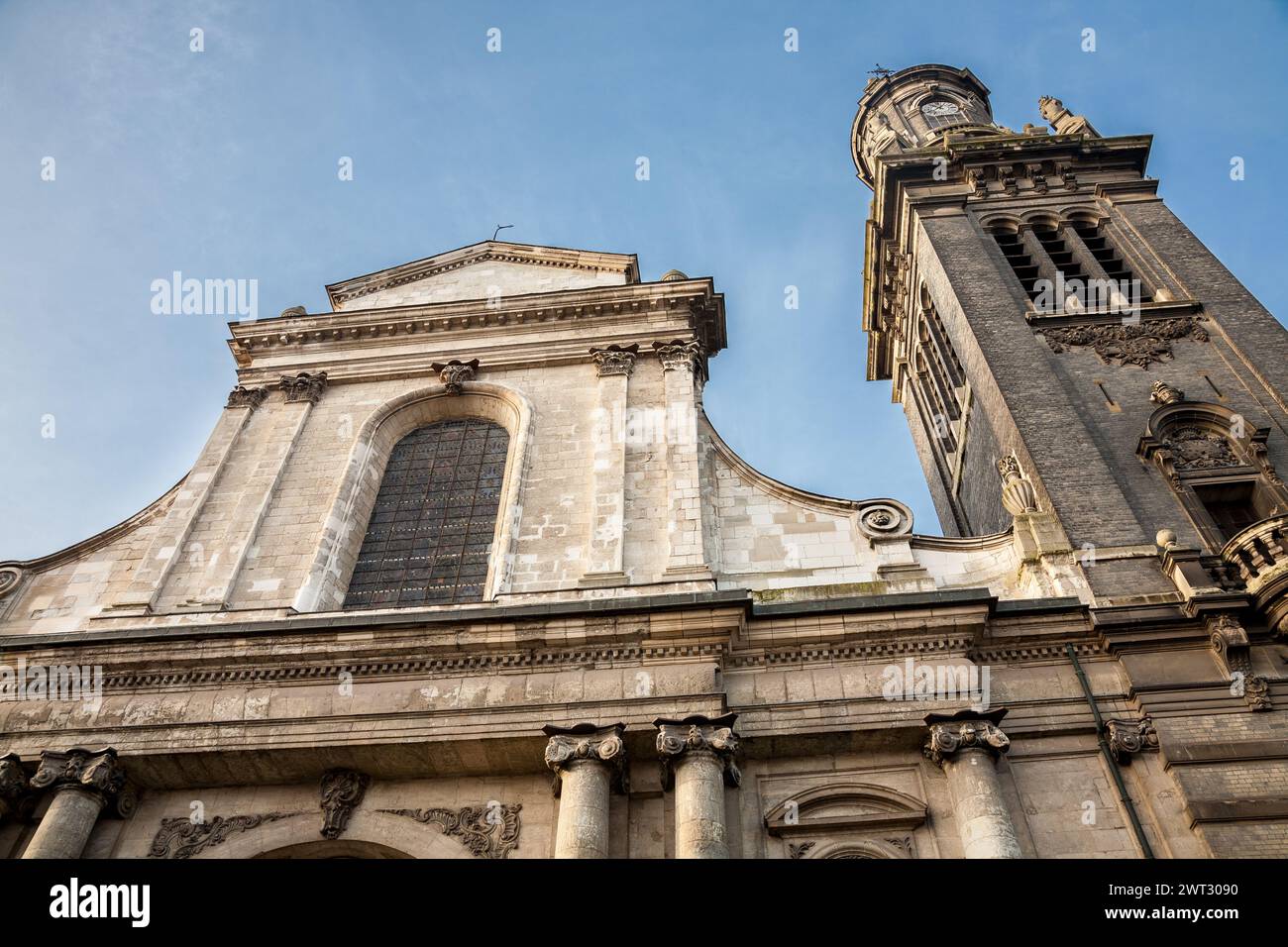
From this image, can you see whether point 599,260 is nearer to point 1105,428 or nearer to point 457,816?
point 1105,428

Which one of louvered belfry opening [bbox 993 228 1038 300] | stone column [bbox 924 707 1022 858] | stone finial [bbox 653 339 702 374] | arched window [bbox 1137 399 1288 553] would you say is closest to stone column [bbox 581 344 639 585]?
stone finial [bbox 653 339 702 374]

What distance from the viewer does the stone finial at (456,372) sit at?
A: 1689 centimetres

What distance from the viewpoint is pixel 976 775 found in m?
9.86

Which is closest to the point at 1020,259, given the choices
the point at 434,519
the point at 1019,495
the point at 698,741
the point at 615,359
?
the point at 1019,495

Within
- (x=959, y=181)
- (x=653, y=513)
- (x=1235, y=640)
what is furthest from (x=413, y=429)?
(x=959, y=181)

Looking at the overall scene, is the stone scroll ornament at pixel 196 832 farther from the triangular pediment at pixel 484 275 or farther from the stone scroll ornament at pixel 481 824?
the triangular pediment at pixel 484 275

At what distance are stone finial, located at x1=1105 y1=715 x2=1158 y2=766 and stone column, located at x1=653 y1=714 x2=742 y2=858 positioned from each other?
3.86 meters

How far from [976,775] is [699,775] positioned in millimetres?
2684

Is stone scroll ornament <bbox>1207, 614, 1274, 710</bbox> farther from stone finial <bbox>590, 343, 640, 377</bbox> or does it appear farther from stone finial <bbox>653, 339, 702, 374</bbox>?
stone finial <bbox>590, 343, 640, 377</bbox>

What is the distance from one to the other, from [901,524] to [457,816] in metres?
6.87

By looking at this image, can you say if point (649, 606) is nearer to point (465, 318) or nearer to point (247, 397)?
point (465, 318)

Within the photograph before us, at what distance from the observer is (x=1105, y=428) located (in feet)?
50.5

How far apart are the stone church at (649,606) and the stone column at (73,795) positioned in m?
0.03

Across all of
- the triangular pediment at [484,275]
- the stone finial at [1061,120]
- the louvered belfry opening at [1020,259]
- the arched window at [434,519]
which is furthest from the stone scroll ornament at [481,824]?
the stone finial at [1061,120]
